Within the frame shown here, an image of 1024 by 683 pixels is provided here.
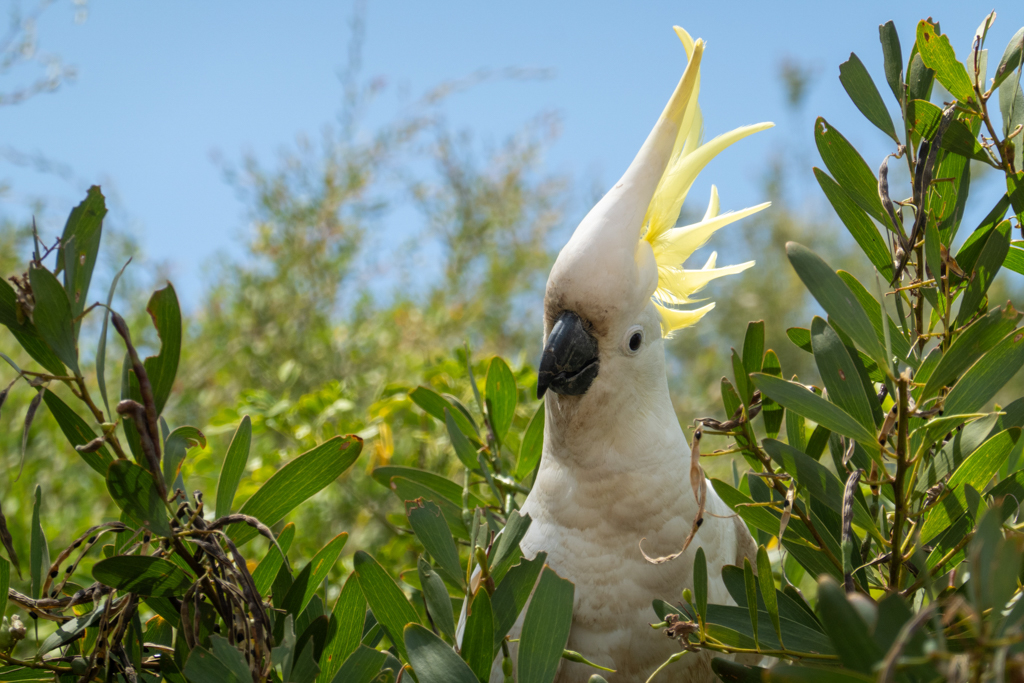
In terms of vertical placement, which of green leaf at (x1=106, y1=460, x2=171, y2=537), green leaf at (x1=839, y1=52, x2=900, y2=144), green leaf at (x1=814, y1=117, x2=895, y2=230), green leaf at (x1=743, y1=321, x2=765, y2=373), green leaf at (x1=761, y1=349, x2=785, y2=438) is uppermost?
green leaf at (x1=839, y1=52, x2=900, y2=144)

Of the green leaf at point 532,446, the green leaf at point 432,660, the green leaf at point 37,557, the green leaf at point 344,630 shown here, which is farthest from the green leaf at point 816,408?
the green leaf at point 37,557

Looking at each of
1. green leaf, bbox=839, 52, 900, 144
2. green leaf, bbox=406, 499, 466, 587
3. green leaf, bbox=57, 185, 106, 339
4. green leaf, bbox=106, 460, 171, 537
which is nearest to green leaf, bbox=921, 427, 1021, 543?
green leaf, bbox=839, 52, 900, 144

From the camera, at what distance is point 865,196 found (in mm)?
638

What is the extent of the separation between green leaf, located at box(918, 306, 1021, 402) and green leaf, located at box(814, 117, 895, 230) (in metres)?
0.17

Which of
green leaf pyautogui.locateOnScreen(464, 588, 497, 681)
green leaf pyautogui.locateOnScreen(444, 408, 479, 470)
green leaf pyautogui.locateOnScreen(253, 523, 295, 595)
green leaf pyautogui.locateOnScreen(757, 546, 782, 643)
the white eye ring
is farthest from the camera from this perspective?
the white eye ring

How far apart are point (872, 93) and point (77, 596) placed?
2.69 ft

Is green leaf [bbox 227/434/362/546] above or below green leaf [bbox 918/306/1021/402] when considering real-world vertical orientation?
below

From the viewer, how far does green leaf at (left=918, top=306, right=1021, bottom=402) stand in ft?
1.57

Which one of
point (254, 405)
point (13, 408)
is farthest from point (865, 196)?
point (13, 408)

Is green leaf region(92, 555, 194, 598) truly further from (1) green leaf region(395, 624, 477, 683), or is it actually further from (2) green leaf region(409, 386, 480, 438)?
(2) green leaf region(409, 386, 480, 438)

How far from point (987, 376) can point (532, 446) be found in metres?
0.60

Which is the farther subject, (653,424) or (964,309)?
(653,424)

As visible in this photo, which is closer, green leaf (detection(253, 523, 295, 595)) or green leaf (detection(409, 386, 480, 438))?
green leaf (detection(253, 523, 295, 595))

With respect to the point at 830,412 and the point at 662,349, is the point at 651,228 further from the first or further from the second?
the point at 830,412
